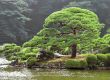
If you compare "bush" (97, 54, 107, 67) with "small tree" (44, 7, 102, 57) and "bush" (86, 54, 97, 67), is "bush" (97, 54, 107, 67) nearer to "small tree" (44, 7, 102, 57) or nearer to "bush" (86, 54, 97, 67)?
"bush" (86, 54, 97, 67)

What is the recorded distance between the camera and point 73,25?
32.2m

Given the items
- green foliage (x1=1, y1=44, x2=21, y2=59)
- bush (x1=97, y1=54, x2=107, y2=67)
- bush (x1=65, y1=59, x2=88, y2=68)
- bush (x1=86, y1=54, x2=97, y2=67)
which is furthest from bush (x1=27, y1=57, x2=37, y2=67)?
bush (x1=97, y1=54, x2=107, y2=67)

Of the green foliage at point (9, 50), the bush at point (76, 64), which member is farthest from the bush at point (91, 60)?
the green foliage at point (9, 50)

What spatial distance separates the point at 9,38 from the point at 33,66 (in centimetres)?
3015

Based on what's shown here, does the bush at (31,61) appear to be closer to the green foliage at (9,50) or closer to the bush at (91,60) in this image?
the green foliage at (9,50)

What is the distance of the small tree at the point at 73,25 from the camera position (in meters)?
32.0

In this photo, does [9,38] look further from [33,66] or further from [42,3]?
[33,66]

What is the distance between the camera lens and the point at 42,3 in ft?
229

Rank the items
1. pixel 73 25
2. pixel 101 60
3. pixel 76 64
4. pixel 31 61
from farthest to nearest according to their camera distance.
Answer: pixel 73 25 → pixel 31 61 → pixel 101 60 → pixel 76 64

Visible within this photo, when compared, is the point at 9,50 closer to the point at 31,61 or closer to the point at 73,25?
the point at 31,61

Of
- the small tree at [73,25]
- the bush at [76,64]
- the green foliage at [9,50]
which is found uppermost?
the small tree at [73,25]

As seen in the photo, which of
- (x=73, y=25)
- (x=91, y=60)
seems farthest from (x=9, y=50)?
(x=91, y=60)

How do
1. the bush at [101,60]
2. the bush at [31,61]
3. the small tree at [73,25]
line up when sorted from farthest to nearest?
1. the small tree at [73,25]
2. the bush at [31,61]
3. the bush at [101,60]

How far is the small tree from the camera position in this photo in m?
32.0
